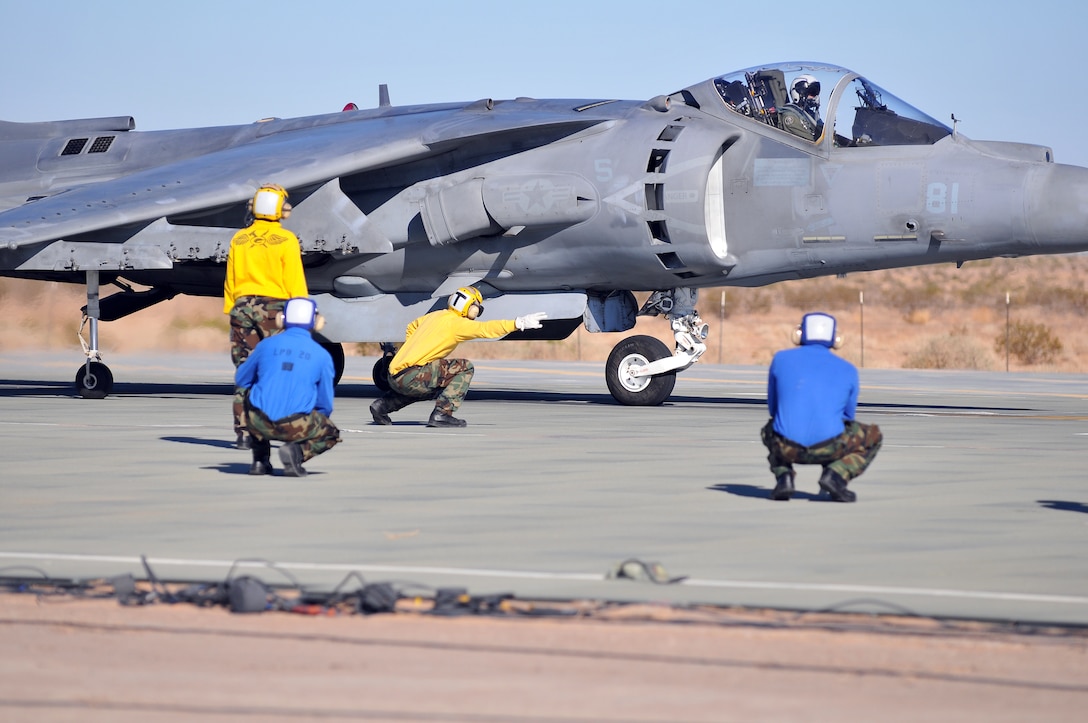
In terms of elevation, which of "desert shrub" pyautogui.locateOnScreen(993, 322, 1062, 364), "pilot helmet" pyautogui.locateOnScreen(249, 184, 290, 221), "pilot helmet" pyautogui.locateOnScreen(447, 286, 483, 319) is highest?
"pilot helmet" pyautogui.locateOnScreen(249, 184, 290, 221)

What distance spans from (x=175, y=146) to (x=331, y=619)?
15.9 m

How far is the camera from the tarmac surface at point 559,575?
15.0 feet

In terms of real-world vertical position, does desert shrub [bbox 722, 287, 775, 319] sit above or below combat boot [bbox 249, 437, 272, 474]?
above

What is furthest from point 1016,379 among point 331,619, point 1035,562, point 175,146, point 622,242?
point 331,619

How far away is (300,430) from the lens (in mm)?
10055

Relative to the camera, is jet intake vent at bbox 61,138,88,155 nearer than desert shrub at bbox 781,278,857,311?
Yes

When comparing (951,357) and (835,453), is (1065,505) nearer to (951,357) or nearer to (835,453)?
(835,453)

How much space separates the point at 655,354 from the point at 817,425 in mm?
7993

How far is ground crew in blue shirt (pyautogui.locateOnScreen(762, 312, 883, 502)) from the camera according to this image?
29.8 feet

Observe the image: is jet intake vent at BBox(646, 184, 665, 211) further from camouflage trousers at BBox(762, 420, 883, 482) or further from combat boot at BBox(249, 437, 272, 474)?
camouflage trousers at BBox(762, 420, 883, 482)

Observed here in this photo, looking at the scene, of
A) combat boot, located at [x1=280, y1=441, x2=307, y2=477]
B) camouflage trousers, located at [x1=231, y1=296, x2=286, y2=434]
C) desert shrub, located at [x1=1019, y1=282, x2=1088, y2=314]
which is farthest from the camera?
desert shrub, located at [x1=1019, y1=282, x2=1088, y2=314]

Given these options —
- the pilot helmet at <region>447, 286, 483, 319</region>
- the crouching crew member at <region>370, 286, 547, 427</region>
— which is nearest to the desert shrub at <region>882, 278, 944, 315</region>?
the pilot helmet at <region>447, 286, 483, 319</region>

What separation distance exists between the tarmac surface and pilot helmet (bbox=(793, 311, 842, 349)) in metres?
0.99

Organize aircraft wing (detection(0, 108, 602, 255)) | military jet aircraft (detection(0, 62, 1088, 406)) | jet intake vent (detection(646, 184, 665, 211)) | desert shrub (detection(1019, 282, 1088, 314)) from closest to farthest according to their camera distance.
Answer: military jet aircraft (detection(0, 62, 1088, 406)) → jet intake vent (detection(646, 184, 665, 211)) → aircraft wing (detection(0, 108, 602, 255)) → desert shrub (detection(1019, 282, 1088, 314))
